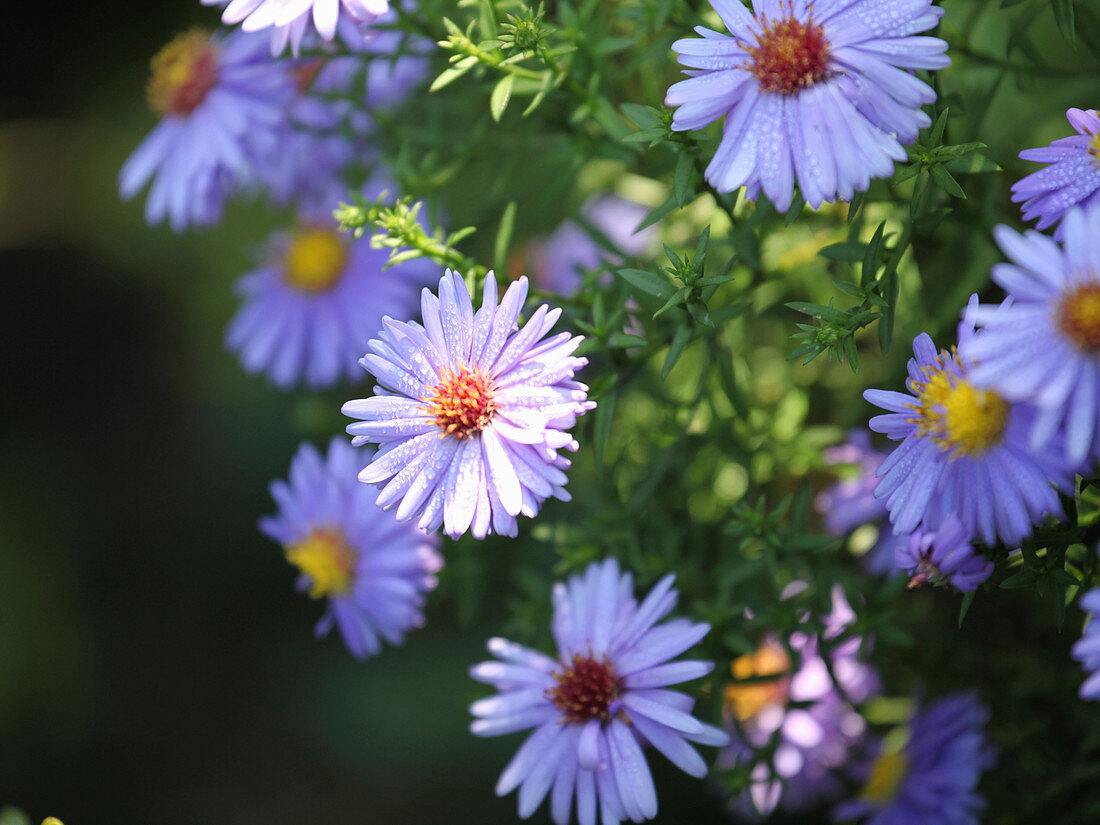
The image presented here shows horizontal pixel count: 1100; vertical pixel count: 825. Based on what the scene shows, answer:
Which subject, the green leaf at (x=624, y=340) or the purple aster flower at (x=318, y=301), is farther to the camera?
the purple aster flower at (x=318, y=301)

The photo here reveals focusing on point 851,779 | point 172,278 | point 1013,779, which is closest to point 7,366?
point 172,278

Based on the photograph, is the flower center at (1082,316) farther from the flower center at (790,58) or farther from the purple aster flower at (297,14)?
the purple aster flower at (297,14)

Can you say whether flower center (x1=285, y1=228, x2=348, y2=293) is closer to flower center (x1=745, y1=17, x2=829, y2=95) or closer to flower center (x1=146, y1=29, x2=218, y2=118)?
flower center (x1=146, y1=29, x2=218, y2=118)

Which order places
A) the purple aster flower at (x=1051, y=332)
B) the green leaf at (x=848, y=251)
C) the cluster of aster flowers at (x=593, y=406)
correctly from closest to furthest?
the purple aster flower at (x=1051, y=332) → the cluster of aster flowers at (x=593, y=406) → the green leaf at (x=848, y=251)

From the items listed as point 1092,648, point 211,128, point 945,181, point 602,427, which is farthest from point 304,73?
point 1092,648

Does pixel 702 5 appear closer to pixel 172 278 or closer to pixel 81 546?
pixel 172 278

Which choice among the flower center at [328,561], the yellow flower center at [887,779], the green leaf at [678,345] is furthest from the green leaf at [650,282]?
the yellow flower center at [887,779]
